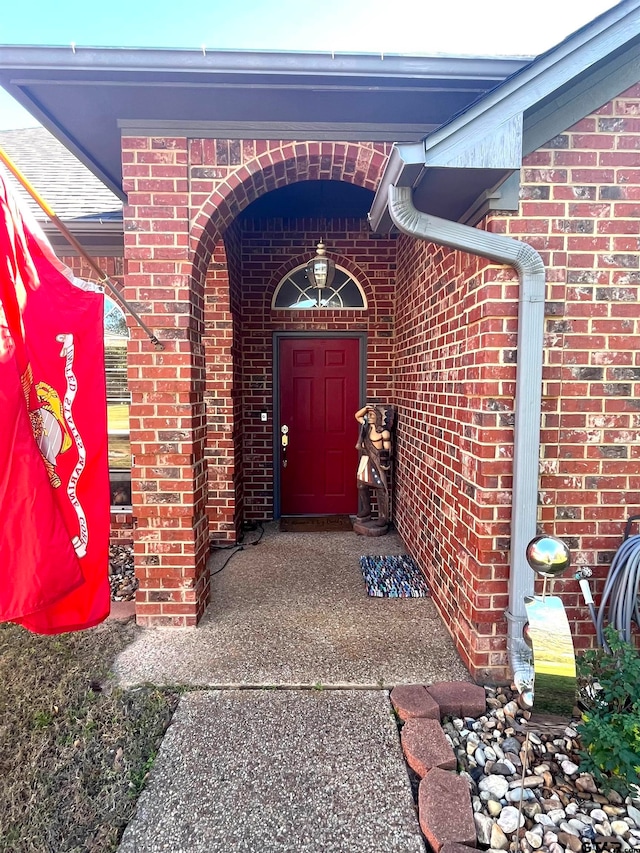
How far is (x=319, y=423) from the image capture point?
216 inches

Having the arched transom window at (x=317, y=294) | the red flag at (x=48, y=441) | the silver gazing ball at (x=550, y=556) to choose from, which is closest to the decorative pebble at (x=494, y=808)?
the silver gazing ball at (x=550, y=556)

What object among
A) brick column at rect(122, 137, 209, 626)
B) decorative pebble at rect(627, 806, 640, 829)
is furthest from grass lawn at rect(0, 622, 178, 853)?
decorative pebble at rect(627, 806, 640, 829)

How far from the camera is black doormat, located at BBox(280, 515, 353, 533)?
5.08 meters

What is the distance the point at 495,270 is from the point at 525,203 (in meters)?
0.41

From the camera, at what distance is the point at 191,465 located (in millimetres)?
2996

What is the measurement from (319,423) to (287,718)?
3.59 metres

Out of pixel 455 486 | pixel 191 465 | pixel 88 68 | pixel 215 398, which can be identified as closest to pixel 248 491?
pixel 215 398

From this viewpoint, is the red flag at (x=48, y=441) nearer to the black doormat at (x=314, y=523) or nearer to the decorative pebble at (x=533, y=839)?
the decorative pebble at (x=533, y=839)

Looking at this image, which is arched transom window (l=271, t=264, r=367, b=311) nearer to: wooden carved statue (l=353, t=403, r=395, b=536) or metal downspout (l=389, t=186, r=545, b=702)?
wooden carved statue (l=353, t=403, r=395, b=536)

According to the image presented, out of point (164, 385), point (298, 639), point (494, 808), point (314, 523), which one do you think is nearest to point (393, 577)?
point (298, 639)

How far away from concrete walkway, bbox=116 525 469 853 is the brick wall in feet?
1.92

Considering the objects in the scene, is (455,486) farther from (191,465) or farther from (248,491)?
(248,491)

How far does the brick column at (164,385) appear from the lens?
285cm

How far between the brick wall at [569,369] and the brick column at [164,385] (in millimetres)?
1780
